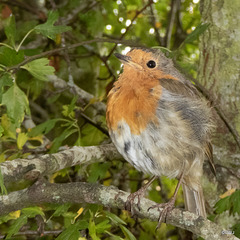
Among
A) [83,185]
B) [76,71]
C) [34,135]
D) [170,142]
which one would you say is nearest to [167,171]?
[170,142]

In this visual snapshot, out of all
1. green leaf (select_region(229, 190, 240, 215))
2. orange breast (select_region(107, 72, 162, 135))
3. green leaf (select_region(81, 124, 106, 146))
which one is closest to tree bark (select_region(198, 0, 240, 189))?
green leaf (select_region(229, 190, 240, 215))

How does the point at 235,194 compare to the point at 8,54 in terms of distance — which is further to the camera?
the point at 235,194

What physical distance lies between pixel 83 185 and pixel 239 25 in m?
1.85

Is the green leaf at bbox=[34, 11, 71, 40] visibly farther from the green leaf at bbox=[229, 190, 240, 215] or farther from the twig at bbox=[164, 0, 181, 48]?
the twig at bbox=[164, 0, 181, 48]

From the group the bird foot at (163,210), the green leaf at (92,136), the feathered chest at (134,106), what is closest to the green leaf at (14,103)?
the feathered chest at (134,106)

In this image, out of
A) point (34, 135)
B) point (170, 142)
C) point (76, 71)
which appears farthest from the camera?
point (76, 71)

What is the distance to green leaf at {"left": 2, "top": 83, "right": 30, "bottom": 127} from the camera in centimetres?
269

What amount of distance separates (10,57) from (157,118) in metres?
0.96

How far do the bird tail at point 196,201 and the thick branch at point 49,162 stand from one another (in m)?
0.66

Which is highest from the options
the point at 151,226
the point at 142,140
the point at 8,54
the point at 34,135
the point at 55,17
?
the point at 55,17

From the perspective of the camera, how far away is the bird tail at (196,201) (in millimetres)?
3434

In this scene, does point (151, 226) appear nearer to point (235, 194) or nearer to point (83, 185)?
point (235, 194)

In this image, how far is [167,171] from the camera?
305cm

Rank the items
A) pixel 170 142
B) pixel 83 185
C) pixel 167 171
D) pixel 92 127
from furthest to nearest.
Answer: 1. pixel 92 127
2. pixel 167 171
3. pixel 170 142
4. pixel 83 185
